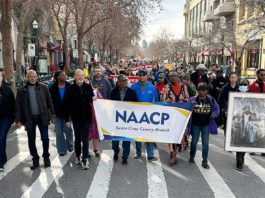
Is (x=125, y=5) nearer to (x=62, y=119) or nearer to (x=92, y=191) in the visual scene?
(x=62, y=119)

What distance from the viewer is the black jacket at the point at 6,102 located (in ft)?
17.7

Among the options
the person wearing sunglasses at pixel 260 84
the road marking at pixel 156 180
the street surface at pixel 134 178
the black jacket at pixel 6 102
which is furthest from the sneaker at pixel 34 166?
the person wearing sunglasses at pixel 260 84

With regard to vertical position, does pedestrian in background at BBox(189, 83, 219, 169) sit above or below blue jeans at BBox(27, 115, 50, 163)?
above

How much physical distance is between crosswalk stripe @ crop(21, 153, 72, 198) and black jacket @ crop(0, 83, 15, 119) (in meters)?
1.27

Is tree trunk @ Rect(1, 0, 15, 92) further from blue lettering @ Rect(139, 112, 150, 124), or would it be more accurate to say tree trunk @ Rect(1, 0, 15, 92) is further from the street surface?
blue lettering @ Rect(139, 112, 150, 124)

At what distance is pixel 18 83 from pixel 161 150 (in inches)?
480

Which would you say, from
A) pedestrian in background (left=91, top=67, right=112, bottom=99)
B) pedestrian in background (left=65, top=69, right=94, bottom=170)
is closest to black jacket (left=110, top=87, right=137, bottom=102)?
pedestrian in background (left=65, top=69, right=94, bottom=170)

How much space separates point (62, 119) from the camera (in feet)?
21.1

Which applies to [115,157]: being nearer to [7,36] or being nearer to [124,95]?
[124,95]

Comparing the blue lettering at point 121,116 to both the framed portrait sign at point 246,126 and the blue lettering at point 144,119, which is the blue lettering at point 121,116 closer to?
the blue lettering at point 144,119

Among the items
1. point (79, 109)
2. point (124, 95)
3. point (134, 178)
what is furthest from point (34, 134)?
point (134, 178)

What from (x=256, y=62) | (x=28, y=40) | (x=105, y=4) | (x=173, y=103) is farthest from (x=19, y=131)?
(x=256, y=62)

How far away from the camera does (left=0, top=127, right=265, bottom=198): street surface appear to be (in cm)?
471

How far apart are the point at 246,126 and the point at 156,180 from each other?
6.49 ft
